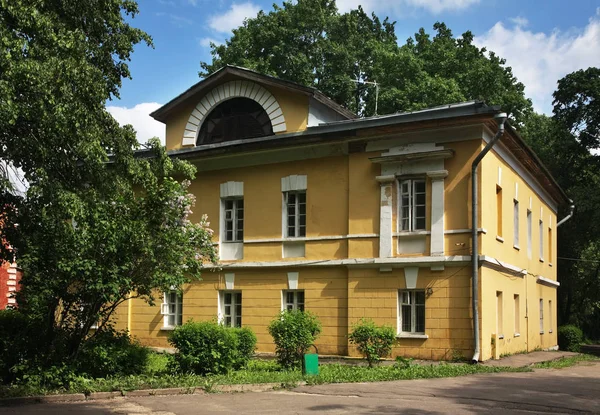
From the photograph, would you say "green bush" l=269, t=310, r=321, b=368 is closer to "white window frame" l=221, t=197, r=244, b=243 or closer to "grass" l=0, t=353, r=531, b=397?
"grass" l=0, t=353, r=531, b=397

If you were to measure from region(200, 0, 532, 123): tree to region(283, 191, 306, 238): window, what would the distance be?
13.7m

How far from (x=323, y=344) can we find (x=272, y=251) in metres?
3.39

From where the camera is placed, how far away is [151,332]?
2412cm

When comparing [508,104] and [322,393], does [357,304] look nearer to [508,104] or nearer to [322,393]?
[322,393]

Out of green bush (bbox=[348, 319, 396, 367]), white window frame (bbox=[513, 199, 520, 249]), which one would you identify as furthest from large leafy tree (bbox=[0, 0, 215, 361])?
white window frame (bbox=[513, 199, 520, 249])

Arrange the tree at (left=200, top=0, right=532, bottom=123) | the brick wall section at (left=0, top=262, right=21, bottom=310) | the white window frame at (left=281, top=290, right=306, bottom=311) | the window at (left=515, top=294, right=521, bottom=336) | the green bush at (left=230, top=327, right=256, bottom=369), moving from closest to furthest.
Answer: the green bush at (left=230, top=327, right=256, bottom=369) < the white window frame at (left=281, top=290, right=306, bottom=311) < the window at (left=515, top=294, right=521, bottom=336) < the brick wall section at (left=0, top=262, right=21, bottom=310) < the tree at (left=200, top=0, right=532, bottom=123)

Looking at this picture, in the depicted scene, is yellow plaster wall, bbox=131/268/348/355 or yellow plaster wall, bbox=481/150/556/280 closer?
yellow plaster wall, bbox=481/150/556/280

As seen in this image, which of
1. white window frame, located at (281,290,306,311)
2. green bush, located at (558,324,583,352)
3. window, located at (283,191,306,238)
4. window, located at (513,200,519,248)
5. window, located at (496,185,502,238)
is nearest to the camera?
window, located at (496,185,502,238)

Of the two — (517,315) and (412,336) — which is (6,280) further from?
(517,315)

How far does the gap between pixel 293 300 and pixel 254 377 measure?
750cm

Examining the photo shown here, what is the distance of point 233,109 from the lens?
77.9 feet

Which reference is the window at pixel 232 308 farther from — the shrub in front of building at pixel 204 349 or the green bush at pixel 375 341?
the shrub in front of building at pixel 204 349

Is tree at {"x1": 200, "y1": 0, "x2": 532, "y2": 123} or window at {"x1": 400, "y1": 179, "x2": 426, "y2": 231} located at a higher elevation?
tree at {"x1": 200, "y1": 0, "x2": 532, "y2": 123}

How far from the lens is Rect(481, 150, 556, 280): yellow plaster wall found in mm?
19378
